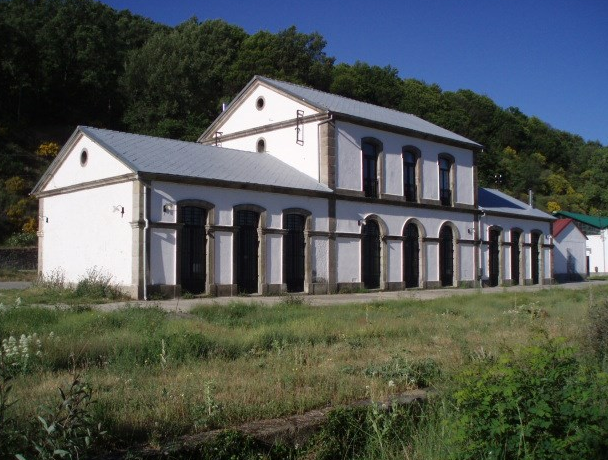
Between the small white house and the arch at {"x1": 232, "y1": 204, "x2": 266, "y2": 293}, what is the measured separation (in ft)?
88.2

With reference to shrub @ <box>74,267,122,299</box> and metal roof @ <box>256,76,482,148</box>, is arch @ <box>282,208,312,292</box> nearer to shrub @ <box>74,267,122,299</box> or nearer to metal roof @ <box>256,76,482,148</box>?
metal roof @ <box>256,76,482,148</box>

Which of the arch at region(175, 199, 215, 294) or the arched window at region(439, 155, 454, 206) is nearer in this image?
the arch at region(175, 199, 215, 294)

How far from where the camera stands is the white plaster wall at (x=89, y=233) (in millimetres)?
20625

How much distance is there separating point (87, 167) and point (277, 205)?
6.84m

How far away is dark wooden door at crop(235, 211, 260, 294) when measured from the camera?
22.8m

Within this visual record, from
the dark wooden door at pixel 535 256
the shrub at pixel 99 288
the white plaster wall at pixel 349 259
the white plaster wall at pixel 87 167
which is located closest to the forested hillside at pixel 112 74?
the white plaster wall at pixel 87 167

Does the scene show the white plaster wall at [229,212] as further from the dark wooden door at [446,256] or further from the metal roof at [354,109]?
the dark wooden door at [446,256]

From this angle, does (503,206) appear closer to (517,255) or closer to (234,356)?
(517,255)

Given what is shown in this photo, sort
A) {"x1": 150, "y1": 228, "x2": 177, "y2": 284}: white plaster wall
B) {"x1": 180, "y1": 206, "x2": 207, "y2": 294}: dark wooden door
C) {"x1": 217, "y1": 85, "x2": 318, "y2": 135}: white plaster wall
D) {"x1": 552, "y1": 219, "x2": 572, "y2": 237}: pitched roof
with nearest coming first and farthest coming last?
1. {"x1": 150, "y1": 228, "x2": 177, "y2": 284}: white plaster wall
2. {"x1": 180, "y1": 206, "x2": 207, "y2": 294}: dark wooden door
3. {"x1": 217, "y1": 85, "x2": 318, "y2": 135}: white plaster wall
4. {"x1": 552, "y1": 219, "x2": 572, "y2": 237}: pitched roof

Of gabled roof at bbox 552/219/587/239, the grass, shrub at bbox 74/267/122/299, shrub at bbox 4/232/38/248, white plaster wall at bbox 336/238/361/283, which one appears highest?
gabled roof at bbox 552/219/587/239

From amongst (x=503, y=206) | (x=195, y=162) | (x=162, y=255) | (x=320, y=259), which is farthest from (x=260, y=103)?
(x=503, y=206)

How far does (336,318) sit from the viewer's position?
44.1 ft

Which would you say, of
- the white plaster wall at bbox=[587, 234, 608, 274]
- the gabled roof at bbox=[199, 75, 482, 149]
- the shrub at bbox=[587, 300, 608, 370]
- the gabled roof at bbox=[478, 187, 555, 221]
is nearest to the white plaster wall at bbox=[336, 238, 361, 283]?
the gabled roof at bbox=[199, 75, 482, 149]

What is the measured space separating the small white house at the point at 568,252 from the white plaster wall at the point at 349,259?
2147 centimetres
